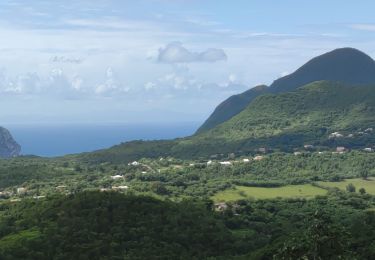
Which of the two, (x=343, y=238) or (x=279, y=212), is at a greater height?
(x=343, y=238)

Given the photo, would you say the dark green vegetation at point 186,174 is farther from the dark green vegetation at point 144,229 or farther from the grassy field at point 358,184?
the dark green vegetation at point 144,229

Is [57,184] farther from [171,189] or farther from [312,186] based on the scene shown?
[312,186]

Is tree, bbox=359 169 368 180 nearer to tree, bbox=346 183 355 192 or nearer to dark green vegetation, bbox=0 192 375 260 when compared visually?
tree, bbox=346 183 355 192

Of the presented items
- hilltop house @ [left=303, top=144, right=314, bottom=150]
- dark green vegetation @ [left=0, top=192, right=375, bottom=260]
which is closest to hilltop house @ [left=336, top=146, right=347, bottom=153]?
hilltop house @ [left=303, top=144, right=314, bottom=150]


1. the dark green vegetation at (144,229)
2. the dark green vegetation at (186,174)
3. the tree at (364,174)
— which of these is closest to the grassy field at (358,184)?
the tree at (364,174)

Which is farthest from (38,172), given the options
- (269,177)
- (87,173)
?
Answer: (269,177)

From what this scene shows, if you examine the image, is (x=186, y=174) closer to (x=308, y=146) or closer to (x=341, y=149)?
(x=308, y=146)
